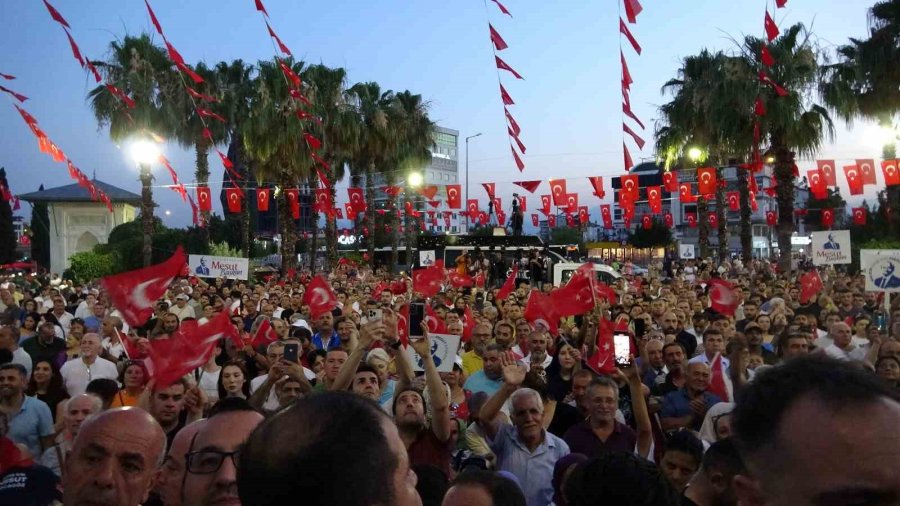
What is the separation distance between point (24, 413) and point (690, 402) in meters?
5.08

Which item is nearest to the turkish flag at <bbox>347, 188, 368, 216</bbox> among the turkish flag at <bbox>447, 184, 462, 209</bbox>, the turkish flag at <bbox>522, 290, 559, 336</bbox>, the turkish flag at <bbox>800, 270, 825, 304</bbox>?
the turkish flag at <bbox>447, 184, 462, 209</bbox>

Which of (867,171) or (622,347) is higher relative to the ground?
(867,171)

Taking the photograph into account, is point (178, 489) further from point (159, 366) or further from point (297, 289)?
point (297, 289)

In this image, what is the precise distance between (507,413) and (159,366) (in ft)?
8.23

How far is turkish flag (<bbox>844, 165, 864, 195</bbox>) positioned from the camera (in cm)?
2361

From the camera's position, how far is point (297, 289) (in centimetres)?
1759

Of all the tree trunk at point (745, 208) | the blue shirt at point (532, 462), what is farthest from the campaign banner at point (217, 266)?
the tree trunk at point (745, 208)

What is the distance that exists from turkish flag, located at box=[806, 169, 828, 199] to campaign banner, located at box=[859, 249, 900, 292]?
12.5 meters

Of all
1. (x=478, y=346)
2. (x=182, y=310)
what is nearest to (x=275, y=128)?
(x=182, y=310)

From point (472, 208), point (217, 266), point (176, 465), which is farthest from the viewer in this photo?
point (472, 208)

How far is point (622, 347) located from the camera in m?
7.69

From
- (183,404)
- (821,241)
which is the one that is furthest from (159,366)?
(821,241)

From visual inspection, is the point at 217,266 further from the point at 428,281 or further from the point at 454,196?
the point at 454,196

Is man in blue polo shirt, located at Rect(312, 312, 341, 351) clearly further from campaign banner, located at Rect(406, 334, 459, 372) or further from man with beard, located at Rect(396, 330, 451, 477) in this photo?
man with beard, located at Rect(396, 330, 451, 477)
